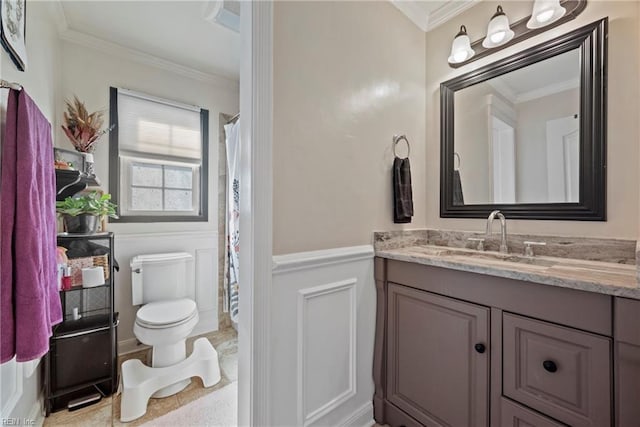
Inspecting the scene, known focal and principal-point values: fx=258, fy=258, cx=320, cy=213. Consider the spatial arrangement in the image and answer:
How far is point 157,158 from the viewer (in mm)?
2293

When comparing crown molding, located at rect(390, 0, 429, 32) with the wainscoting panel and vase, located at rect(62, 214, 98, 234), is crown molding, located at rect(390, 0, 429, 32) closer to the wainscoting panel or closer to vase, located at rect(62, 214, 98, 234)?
the wainscoting panel

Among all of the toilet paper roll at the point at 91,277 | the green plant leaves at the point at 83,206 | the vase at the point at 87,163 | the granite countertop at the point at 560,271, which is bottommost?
the toilet paper roll at the point at 91,277

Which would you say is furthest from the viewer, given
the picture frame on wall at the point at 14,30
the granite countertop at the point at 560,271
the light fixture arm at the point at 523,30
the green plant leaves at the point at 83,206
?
the green plant leaves at the point at 83,206

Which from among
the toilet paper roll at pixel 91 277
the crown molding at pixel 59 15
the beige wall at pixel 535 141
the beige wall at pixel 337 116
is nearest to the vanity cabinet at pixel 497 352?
the beige wall at pixel 337 116

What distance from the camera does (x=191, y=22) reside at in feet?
6.02

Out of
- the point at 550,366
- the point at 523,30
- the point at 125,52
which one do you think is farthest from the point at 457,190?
the point at 125,52

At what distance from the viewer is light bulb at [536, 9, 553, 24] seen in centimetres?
124

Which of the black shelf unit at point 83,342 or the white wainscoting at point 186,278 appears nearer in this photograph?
the black shelf unit at point 83,342

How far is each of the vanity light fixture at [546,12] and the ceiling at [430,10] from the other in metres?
0.42

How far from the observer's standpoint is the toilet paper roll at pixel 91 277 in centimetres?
153

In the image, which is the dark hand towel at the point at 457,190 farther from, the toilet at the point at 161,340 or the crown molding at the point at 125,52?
the crown molding at the point at 125,52

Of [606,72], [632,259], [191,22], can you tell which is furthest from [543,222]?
[191,22]

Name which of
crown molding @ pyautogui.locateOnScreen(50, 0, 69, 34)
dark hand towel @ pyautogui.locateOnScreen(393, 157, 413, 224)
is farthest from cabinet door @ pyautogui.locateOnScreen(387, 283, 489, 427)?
crown molding @ pyautogui.locateOnScreen(50, 0, 69, 34)

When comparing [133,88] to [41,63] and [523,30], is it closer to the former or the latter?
[41,63]
